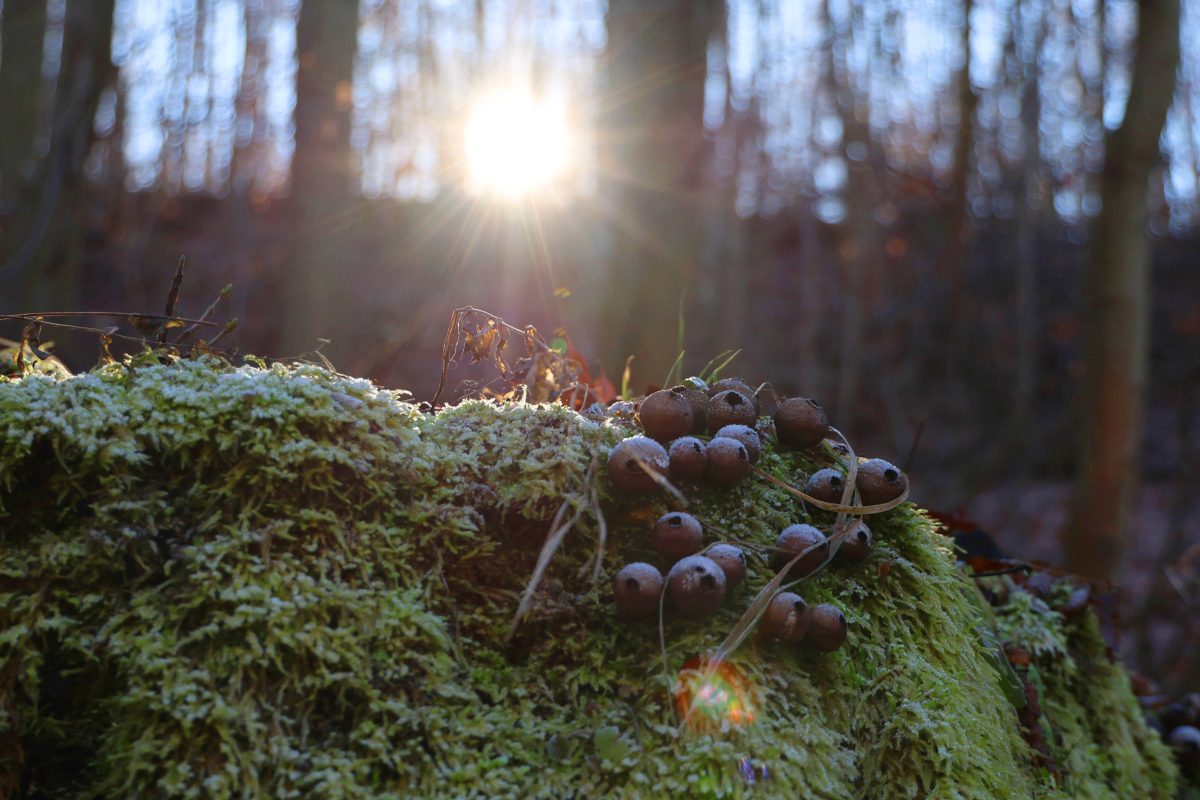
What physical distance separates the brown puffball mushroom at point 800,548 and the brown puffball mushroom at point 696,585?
20 cm

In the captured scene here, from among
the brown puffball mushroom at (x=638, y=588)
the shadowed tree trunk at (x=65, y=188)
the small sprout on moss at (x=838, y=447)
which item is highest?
the shadowed tree trunk at (x=65, y=188)

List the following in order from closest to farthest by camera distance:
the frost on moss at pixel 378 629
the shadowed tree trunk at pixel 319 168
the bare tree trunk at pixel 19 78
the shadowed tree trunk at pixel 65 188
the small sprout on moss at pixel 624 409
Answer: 1. the frost on moss at pixel 378 629
2. the small sprout on moss at pixel 624 409
3. the shadowed tree trunk at pixel 65 188
4. the shadowed tree trunk at pixel 319 168
5. the bare tree trunk at pixel 19 78

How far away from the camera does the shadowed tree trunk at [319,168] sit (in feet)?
26.6

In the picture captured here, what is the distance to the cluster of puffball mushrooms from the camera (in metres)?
1.45

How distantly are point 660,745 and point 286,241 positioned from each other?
820 centimetres

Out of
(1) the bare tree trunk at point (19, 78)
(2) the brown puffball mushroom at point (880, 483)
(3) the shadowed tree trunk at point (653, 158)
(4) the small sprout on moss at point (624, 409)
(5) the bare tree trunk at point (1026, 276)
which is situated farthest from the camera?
(5) the bare tree trunk at point (1026, 276)

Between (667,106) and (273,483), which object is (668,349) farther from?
(273,483)

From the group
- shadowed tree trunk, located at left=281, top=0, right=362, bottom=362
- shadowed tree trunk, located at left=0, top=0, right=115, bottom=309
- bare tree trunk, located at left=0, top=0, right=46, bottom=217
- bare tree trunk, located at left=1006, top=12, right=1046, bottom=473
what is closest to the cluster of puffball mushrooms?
shadowed tree trunk, located at left=0, top=0, right=115, bottom=309

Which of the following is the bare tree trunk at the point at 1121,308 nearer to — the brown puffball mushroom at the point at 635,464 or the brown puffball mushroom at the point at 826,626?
the brown puffball mushroom at the point at 826,626

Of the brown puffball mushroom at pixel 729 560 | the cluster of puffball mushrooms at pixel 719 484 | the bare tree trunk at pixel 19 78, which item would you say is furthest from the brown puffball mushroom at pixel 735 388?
the bare tree trunk at pixel 19 78

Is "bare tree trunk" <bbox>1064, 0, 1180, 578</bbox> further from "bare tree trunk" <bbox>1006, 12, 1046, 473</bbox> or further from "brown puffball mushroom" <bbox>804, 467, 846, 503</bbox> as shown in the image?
"bare tree trunk" <bbox>1006, 12, 1046, 473</bbox>

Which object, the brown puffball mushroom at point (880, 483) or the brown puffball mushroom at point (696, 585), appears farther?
the brown puffball mushroom at point (880, 483)

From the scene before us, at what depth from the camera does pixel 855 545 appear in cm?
166

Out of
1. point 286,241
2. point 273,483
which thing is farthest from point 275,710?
point 286,241
